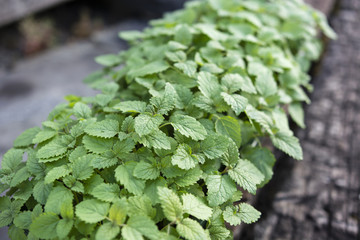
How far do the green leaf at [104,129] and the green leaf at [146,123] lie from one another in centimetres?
11

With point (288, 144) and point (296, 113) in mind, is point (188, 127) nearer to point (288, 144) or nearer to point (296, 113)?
point (288, 144)

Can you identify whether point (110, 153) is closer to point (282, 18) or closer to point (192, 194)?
point (192, 194)

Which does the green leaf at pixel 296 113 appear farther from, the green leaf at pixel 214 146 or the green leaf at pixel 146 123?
the green leaf at pixel 146 123

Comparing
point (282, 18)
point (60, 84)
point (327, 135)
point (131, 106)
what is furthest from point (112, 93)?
point (60, 84)

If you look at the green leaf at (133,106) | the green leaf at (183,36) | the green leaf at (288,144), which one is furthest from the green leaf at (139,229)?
the green leaf at (183,36)

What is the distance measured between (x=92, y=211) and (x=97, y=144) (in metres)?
0.28

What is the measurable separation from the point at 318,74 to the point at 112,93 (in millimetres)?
2405

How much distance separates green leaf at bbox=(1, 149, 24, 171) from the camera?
1.23m

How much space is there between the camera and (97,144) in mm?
1186

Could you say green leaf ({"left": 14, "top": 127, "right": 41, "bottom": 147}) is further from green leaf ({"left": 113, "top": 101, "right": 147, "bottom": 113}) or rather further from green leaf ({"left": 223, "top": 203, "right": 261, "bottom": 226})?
green leaf ({"left": 223, "top": 203, "right": 261, "bottom": 226})

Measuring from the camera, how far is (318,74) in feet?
10.4

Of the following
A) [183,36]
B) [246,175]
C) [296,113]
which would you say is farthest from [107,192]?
[296,113]

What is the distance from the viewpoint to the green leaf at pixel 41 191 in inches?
42.3

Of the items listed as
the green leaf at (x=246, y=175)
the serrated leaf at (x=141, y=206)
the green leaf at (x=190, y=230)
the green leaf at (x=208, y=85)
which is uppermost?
the green leaf at (x=208, y=85)
